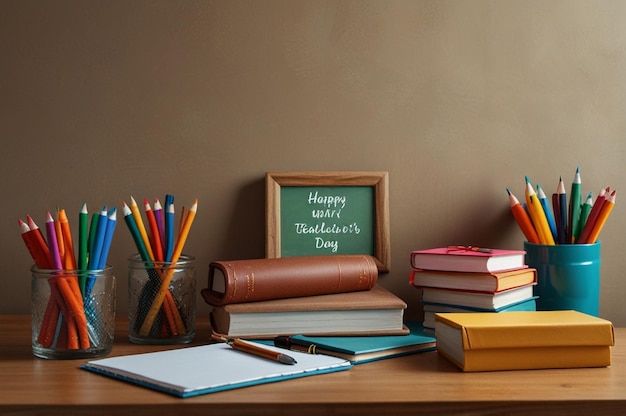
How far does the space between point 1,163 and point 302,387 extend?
0.80m

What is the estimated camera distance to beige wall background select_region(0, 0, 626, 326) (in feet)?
4.81

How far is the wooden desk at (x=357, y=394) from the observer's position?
90 cm

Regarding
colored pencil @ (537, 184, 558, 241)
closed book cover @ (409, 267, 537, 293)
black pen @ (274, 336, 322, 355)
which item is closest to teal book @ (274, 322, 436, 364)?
black pen @ (274, 336, 322, 355)

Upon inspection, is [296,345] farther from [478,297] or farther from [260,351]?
[478,297]

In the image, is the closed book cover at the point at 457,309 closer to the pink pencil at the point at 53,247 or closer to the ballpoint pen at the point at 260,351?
the ballpoint pen at the point at 260,351

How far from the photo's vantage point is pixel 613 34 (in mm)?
1523

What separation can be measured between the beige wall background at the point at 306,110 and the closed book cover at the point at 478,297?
184 mm

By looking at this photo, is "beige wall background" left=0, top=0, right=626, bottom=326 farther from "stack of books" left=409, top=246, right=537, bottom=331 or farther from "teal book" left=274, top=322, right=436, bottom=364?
"teal book" left=274, top=322, right=436, bottom=364

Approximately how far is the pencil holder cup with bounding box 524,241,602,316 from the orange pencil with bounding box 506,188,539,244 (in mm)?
24

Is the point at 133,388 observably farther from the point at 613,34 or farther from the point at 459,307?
the point at 613,34

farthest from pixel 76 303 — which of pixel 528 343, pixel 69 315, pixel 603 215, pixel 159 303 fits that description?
pixel 603 215

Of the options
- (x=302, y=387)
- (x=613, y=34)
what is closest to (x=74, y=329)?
(x=302, y=387)

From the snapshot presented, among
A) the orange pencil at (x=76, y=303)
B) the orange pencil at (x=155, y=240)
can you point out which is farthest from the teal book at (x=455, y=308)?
the orange pencil at (x=76, y=303)

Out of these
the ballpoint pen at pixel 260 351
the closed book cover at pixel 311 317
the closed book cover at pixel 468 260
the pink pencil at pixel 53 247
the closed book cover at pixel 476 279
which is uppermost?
the pink pencil at pixel 53 247
